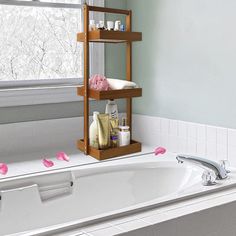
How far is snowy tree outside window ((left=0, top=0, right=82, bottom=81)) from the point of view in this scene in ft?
7.97

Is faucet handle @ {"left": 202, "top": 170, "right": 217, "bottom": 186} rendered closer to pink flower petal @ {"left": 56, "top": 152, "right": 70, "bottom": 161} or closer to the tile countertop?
the tile countertop

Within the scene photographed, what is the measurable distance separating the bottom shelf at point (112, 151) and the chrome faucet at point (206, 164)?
1.80ft

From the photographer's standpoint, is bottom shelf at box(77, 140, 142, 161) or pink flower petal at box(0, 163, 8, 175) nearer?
pink flower petal at box(0, 163, 8, 175)

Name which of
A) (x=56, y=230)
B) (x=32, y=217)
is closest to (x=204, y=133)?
(x=32, y=217)

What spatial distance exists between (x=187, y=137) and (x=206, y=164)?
571mm

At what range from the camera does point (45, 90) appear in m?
2.46

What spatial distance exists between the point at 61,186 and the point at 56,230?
749mm

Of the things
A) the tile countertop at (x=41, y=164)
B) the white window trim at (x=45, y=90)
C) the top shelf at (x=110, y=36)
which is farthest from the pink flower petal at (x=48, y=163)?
the top shelf at (x=110, y=36)

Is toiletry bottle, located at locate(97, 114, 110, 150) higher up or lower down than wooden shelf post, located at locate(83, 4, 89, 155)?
lower down

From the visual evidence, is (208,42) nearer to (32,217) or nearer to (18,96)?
(18,96)

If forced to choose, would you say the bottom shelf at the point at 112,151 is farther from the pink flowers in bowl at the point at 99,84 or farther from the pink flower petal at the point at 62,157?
the pink flowers in bowl at the point at 99,84

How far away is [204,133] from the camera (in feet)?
7.41

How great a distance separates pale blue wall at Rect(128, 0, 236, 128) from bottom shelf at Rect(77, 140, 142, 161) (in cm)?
30

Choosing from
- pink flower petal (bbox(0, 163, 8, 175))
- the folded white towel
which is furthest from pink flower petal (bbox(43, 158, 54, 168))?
the folded white towel
